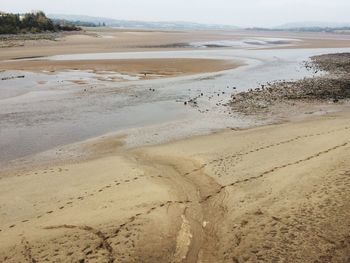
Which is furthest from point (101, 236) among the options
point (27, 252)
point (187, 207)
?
point (187, 207)

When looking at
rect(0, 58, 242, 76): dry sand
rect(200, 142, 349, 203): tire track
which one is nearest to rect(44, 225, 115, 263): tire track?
rect(200, 142, 349, 203): tire track

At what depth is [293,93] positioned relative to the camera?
20.5m

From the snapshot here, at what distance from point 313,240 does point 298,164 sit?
10.7ft

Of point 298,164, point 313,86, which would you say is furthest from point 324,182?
point 313,86

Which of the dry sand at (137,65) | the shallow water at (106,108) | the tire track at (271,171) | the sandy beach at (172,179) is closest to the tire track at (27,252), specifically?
the sandy beach at (172,179)

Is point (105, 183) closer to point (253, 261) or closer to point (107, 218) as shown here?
point (107, 218)

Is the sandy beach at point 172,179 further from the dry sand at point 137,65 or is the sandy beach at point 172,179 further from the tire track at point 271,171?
the dry sand at point 137,65

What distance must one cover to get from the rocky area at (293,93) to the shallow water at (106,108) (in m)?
0.91

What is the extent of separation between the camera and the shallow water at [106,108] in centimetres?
1368

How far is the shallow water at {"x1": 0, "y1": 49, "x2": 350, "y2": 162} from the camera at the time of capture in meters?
13.7

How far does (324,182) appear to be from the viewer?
336 inches

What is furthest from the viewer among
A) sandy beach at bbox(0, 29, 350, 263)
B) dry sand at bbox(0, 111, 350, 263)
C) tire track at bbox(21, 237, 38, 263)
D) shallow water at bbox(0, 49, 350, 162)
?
shallow water at bbox(0, 49, 350, 162)

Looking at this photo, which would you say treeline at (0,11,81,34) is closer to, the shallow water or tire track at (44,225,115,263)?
the shallow water

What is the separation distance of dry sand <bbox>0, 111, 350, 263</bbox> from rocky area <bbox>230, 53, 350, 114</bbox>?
6.84 m
